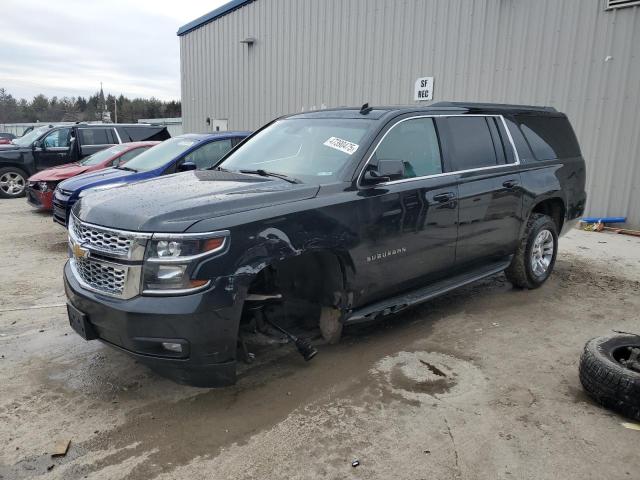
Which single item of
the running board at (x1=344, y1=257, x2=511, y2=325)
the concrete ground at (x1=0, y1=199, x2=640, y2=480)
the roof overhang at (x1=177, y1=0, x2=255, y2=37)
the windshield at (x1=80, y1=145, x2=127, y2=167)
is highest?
the roof overhang at (x1=177, y1=0, x2=255, y2=37)

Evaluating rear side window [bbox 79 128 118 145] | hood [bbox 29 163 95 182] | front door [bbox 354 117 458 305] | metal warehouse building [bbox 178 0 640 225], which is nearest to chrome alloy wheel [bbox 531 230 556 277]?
front door [bbox 354 117 458 305]

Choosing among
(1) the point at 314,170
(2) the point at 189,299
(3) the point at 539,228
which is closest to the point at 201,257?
(2) the point at 189,299

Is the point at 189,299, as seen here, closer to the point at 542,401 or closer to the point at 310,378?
the point at 310,378

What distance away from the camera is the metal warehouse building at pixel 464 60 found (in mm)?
8695

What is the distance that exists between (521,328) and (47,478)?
12.4ft

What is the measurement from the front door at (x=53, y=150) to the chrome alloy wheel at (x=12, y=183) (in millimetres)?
531

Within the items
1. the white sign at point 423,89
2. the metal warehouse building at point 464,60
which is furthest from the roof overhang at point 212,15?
the white sign at point 423,89

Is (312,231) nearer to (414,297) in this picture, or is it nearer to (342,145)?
(342,145)

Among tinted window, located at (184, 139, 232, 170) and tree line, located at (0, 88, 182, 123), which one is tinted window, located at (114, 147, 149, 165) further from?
tree line, located at (0, 88, 182, 123)

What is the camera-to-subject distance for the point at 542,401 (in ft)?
11.1

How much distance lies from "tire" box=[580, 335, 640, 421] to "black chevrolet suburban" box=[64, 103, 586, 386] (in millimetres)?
1298

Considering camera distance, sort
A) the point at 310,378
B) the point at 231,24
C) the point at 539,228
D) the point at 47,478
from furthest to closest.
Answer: the point at 231,24
the point at 539,228
the point at 310,378
the point at 47,478

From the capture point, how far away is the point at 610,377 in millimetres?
3189

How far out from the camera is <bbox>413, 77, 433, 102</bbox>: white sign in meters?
11.3
